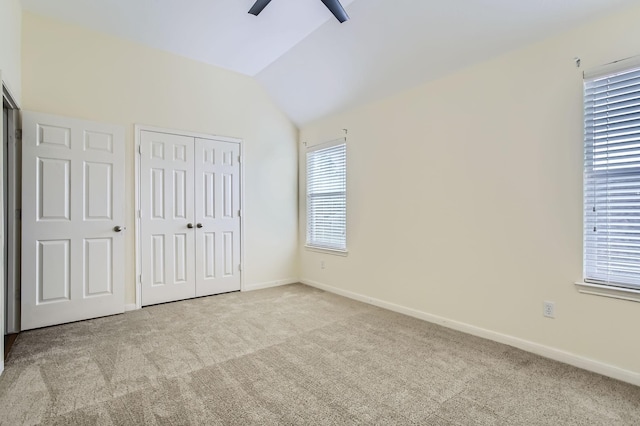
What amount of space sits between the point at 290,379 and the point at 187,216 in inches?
106

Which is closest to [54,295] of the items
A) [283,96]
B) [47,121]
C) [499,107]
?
[47,121]

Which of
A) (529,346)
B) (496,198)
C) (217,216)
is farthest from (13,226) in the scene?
(529,346)

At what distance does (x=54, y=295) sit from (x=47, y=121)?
1730 millimetres

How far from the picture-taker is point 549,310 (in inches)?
99.6

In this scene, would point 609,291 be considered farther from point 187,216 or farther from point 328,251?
point 187,216

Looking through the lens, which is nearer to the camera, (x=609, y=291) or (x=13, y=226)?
(x=609, y=291)

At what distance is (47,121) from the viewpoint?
318cm

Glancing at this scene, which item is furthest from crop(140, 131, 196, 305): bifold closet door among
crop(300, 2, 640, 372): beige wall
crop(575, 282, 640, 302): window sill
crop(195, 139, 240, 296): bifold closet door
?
crop(575, 282, 640, 302): window sill

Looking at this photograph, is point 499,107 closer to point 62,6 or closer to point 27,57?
point 62,6

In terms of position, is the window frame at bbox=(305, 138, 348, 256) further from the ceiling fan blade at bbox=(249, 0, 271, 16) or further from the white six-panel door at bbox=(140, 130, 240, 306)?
the ceiling fan blade at bbox=(249, 0, 271, 16)

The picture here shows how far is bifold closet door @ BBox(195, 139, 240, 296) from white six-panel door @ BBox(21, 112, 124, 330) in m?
0.90

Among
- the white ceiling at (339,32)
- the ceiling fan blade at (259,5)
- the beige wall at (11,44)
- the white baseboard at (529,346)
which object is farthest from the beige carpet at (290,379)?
the ceiling fan blade at (259,5)

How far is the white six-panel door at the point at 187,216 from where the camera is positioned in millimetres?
3854

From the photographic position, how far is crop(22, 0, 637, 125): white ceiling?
2.54m
